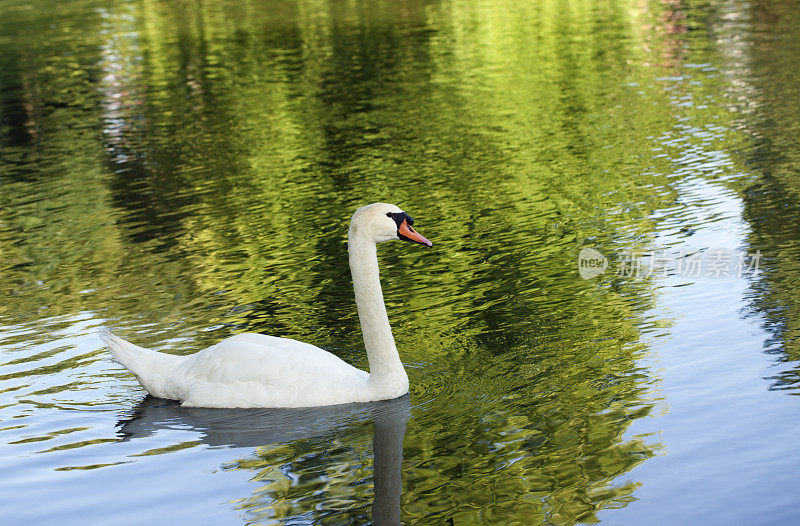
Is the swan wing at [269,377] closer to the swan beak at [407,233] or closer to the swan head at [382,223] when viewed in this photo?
the swan head at [382,223]

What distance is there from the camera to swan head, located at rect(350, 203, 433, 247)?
852 centimetres

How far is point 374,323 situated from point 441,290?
302 centimetres

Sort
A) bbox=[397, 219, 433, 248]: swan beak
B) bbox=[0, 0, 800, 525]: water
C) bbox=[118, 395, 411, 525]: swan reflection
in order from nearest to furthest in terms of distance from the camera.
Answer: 1. bbox=[0, 0, 800, 525]: water
2. bbox=[118, 395, 411, 525]: swan reflection
3. bbox=[397, 219, 433, 248]: swan beak

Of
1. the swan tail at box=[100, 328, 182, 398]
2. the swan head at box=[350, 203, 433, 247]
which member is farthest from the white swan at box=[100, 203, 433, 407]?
the swan tail at box=[100, 328, 182, 398]

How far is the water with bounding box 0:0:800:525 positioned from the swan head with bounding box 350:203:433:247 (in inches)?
51.9

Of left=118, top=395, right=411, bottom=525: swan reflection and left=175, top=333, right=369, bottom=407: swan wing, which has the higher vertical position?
left=175, top=333, right=369, bottom=407: swan wing

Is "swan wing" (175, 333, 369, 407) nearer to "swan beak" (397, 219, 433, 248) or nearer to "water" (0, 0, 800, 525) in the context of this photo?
"water" (0, 0, 800, 525)

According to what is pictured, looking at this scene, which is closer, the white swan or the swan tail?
the white swan

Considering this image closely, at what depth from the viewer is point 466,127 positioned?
2197 cm

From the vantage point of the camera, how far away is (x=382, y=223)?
8.59m

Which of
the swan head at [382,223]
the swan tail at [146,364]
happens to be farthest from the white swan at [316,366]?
the swan tail at [146,364]

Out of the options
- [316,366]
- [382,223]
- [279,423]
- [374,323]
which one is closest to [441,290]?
[374,323]

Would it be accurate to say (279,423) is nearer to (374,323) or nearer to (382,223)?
(374,323)

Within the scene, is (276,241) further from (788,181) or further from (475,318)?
(788,181)
